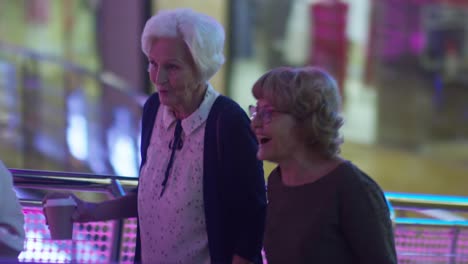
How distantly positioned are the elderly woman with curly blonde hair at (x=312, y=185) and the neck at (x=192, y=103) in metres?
0.27

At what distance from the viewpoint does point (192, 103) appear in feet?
7.48

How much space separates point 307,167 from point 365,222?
22cm

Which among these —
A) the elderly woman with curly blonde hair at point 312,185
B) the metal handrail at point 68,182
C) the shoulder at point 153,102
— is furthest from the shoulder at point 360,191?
the metal handrail at point 68,182

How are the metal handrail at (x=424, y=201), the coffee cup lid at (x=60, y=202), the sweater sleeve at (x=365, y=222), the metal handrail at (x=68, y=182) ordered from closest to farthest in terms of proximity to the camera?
the sweater sleeve at (x=365, y=222) → the coffee cup lid at (x=60, y=202) → the metal handrail at (x=68, y=182) → the metal handrail at (x=424, y=201)

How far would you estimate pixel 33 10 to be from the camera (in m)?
11.2

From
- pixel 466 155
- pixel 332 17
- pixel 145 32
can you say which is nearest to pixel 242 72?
pixel 332 17

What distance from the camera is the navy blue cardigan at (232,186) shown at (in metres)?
2.19

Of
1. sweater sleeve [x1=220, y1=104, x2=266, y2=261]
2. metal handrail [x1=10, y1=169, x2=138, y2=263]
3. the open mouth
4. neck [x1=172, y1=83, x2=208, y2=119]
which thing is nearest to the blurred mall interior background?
metal handrail [x1=10, y1=169, x2=138, y2=263]

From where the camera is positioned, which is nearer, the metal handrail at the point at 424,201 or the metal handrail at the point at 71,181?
the metal handrail at the point at 71,181

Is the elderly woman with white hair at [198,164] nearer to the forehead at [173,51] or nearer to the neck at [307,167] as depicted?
the forehead at [173,51]

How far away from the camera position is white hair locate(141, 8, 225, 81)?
7.20 ft

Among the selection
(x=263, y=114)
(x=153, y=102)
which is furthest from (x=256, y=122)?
(x=153, y=102)

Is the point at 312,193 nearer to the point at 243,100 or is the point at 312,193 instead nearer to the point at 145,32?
the point at 145,32

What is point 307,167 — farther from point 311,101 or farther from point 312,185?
point 311,101
